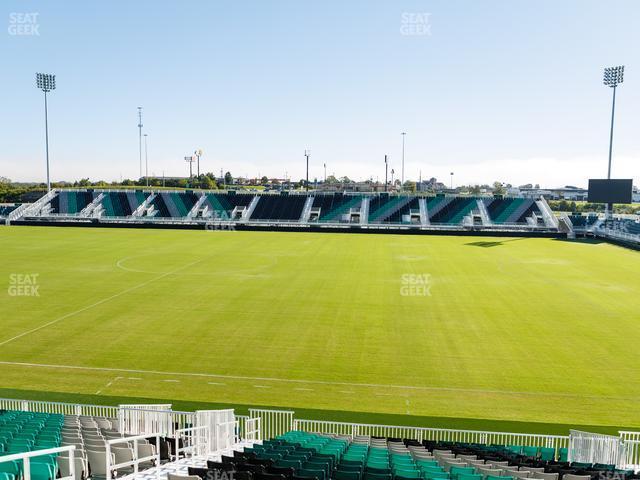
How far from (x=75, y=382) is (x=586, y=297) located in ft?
95.4

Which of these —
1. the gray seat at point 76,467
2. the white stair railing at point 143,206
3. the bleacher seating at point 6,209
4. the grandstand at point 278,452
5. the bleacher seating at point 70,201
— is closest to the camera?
the grandstand at point 278,452

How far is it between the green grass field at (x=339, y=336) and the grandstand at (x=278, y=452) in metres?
1.15

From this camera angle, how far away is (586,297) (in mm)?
31297

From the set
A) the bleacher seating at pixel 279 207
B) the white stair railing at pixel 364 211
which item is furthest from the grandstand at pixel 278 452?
the bleacher seating at pixel 279 207

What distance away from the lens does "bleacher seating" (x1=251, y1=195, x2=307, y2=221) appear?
7788 cm

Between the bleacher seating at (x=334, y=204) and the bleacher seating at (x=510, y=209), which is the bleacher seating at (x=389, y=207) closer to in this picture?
the bleacher seating at (x=334, y=204)

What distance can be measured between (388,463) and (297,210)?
72001mm

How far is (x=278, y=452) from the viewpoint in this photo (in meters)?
9.43

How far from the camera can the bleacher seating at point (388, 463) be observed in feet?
25.5

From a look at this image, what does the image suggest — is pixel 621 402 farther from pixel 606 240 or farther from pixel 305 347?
pixel 606 240

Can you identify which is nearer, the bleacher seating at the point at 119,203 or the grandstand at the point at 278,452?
the grandstand at the point at 278,452

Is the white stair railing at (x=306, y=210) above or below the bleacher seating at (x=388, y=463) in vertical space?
above

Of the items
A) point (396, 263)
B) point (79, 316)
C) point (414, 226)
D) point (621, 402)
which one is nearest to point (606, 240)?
point (414, 226)

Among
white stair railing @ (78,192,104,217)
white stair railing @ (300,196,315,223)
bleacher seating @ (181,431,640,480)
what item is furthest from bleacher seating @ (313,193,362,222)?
bleacher seating @ (181,431,640,480)
